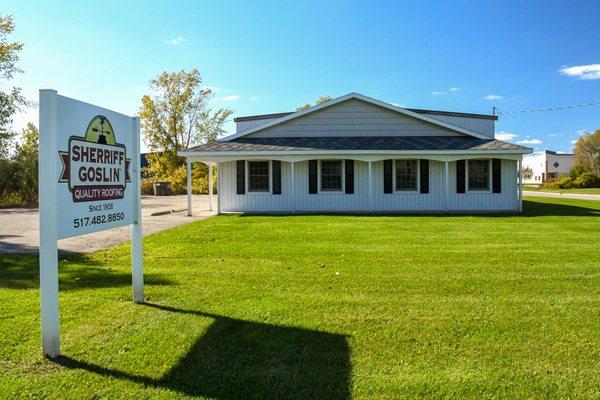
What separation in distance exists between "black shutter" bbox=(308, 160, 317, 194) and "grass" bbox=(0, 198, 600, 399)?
10245mm

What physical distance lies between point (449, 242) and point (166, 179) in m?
35.4

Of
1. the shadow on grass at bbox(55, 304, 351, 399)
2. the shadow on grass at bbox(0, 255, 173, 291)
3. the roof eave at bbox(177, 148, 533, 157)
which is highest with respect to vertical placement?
the roof eave at bbox(177, 148, 533, 157)

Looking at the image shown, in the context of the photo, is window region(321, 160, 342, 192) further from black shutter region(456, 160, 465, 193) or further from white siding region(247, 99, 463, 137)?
black shutter region(456, 160, 465, 193)

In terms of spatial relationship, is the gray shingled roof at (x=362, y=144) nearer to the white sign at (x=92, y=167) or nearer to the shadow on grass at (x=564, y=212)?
the shadow on grass at (x=564, y=212)

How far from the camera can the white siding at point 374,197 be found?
744 inches

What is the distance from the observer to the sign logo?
4164mm

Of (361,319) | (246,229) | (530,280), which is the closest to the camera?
(361,319)

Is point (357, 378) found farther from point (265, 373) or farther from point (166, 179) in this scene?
point (166, 179)

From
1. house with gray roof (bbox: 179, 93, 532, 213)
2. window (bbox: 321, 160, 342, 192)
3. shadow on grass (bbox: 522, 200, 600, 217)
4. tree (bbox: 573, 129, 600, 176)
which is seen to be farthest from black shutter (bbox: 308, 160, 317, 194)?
tree (bbox: 573, 129, 600, 176)

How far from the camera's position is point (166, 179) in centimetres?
4188

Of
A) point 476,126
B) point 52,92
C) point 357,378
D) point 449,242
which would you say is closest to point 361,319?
point 357,378

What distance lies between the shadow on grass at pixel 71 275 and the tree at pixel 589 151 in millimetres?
78556

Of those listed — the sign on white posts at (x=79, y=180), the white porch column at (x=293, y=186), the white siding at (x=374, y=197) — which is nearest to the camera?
the sign on white posts at (x=79, y=180)

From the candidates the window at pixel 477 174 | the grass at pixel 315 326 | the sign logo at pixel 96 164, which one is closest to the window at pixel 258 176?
the window at pixel 477 174
